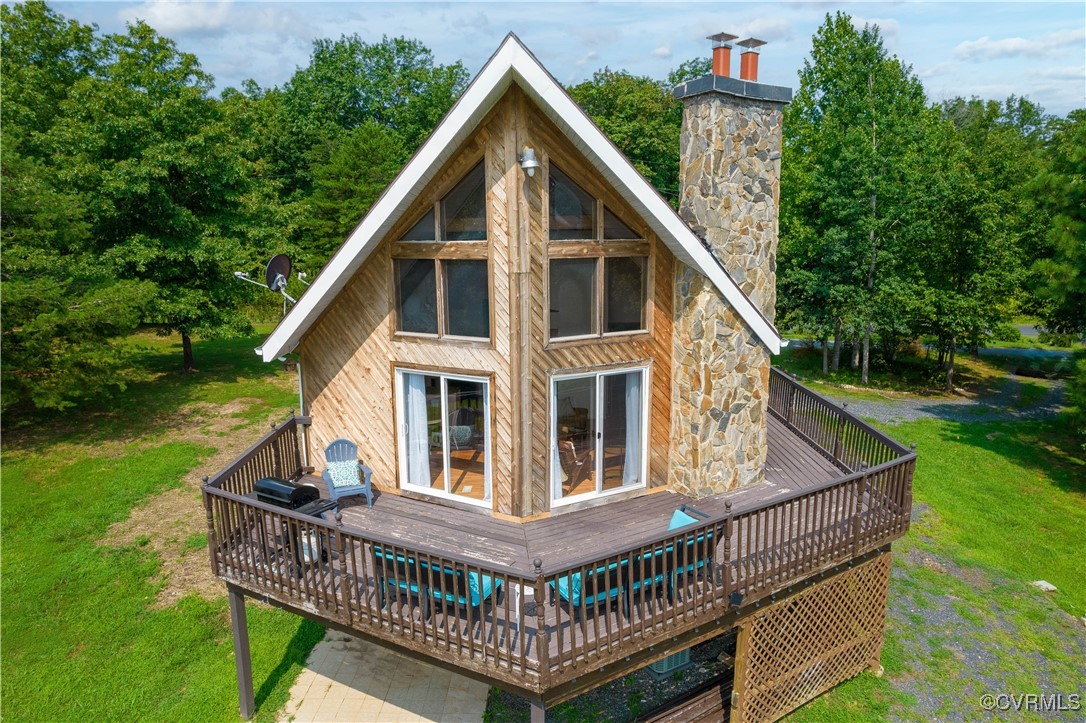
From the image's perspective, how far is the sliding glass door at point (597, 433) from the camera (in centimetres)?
871

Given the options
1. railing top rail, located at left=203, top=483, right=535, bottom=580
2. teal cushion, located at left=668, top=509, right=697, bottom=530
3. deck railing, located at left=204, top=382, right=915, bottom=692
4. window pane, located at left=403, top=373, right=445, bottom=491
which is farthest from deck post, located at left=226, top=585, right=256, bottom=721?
teal cushion, located at left=668, top=509, right=697, bottom=530

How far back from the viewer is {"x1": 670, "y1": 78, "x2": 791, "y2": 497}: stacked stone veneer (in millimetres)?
8922

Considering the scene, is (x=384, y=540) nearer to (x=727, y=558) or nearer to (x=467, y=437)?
(x=467, y=437)

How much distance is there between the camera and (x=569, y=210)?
8.26 meters

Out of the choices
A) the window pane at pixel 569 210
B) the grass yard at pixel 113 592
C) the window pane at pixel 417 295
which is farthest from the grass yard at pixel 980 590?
the grass yard at pixel 113 592

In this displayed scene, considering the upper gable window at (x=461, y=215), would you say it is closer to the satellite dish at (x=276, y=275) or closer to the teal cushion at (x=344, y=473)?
the satellite dish at (x=276, y=275)

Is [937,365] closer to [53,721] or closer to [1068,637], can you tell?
[1068,637]

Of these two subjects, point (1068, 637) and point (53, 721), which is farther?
point (1068, 637)

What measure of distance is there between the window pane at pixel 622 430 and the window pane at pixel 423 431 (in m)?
2.52

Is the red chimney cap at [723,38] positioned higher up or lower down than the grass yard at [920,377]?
higher up

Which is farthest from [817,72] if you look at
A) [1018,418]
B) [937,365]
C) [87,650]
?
[87,650]

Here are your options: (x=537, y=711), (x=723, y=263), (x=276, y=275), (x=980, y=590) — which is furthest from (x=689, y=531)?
(x=980, y=590)

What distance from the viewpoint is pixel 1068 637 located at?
990 cm

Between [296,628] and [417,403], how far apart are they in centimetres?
459
